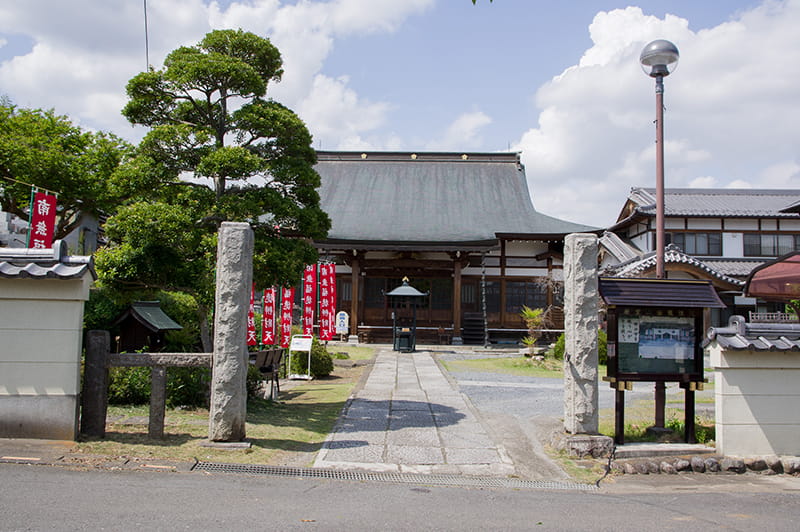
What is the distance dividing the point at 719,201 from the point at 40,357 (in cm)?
3052

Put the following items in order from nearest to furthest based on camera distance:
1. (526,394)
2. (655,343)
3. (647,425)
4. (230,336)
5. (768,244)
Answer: (230,336), (655,343), (647,425), (526,394), (768,244)

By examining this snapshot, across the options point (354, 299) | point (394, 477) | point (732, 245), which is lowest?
point (394, 477)

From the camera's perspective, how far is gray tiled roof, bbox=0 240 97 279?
581cm

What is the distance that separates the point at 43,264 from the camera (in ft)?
19.6

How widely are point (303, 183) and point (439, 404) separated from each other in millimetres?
4199

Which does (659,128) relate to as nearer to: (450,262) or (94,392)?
(94,392)

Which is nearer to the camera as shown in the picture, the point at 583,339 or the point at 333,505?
the point at 333,505

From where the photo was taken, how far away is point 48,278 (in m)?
5.89

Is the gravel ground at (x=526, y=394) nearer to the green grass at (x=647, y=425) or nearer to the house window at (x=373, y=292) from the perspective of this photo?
the green grass at (x=647, y=425)

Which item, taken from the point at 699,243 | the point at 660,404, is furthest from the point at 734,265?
the point at 660,404

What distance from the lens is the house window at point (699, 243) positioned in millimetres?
26734

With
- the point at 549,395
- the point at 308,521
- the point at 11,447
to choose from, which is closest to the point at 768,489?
the point at 308,521

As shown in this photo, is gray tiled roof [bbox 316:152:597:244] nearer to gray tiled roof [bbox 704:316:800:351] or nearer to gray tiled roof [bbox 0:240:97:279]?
gray tiled roof [bbox 704:316:800:351]

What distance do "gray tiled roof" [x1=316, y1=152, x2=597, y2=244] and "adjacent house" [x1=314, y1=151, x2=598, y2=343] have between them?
0.25 feet
